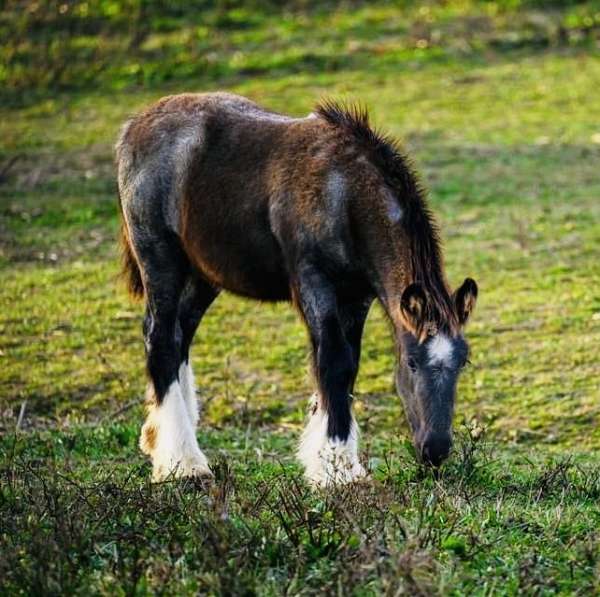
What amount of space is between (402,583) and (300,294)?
2779 millimetres

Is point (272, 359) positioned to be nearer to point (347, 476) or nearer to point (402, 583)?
point (347, 476)

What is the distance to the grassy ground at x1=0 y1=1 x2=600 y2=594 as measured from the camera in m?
5.00

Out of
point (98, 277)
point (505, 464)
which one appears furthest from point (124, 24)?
point (505, 464)

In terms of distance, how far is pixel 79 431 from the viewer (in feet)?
27.6

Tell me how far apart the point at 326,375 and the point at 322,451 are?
0.42 meters

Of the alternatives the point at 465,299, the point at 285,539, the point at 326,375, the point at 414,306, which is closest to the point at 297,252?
the point at 326,375

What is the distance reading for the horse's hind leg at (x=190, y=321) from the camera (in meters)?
8.08

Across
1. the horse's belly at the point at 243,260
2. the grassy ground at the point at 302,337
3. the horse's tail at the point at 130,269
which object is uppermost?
the horse's belly at the point at 243,260

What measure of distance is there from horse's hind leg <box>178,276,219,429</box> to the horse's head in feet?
6.54

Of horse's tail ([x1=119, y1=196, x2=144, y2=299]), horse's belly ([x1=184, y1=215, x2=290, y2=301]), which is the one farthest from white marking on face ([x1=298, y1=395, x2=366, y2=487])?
horse's tail ([x1=119, y1=196, x2=144, y2=299])

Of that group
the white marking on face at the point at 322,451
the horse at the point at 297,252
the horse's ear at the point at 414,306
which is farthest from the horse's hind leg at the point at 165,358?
the horse's ear at the point at 414,306

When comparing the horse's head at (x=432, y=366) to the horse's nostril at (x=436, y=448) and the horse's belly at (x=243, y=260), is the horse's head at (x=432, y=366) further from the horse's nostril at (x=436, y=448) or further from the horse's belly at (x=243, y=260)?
the horse's belly at (x=243, y=260)

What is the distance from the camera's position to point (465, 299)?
6.43 meters

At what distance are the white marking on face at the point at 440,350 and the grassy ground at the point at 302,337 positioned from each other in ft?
1.71
